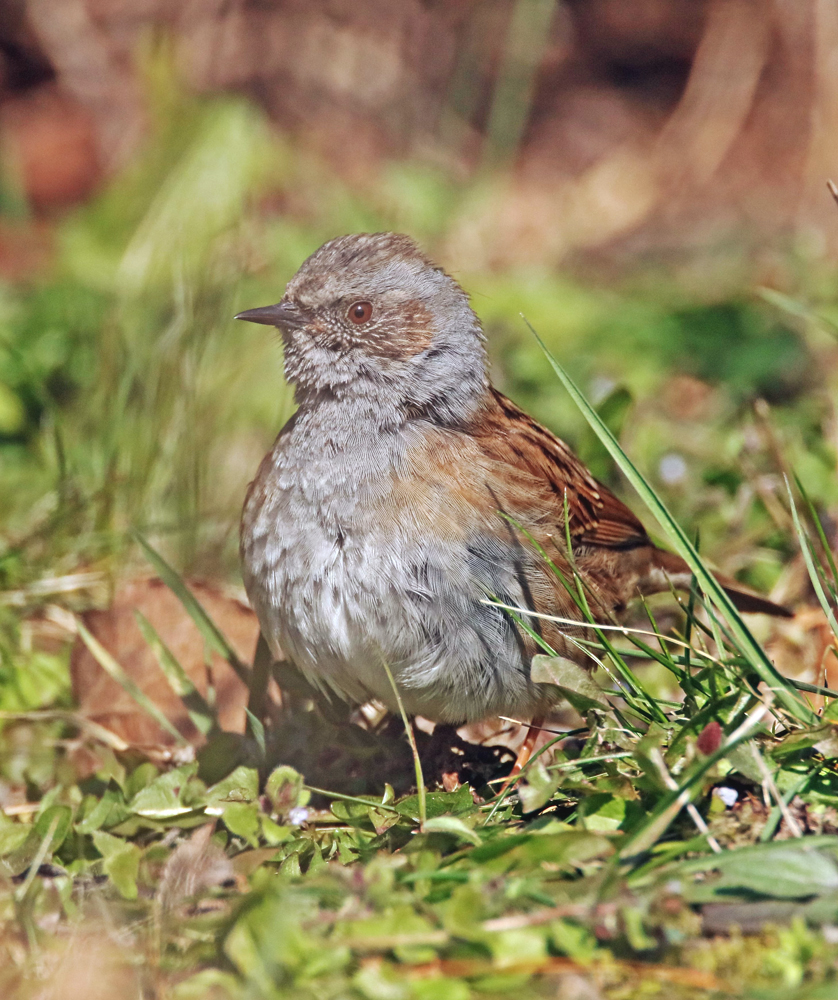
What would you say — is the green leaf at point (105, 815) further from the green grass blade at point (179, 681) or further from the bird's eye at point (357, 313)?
the bird's eye at point (357, 313)

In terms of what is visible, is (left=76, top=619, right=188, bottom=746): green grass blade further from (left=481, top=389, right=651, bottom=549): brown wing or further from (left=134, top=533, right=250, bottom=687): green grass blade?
(left=481, top=389, right=651, bottom=549): brown wing

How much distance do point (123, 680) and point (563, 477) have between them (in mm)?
1519

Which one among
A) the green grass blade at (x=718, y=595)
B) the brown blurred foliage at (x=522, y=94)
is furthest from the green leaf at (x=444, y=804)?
the brown blurred foliage at (x=522, y=94)

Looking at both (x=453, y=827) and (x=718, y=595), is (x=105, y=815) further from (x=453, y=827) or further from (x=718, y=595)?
(x=718, y=595)

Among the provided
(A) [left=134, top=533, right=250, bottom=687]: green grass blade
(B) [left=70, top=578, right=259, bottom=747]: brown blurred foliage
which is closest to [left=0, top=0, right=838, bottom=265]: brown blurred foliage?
(B) [left=70, top=578, right=259, bottom=747]: brown blurred foliage

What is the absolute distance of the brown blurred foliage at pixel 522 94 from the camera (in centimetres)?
857

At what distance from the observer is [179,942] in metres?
2.40

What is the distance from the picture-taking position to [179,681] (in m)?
3.58

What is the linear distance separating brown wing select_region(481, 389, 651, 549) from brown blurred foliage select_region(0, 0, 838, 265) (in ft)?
15.1

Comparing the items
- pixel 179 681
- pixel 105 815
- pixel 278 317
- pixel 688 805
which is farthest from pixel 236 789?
pixel 278 317

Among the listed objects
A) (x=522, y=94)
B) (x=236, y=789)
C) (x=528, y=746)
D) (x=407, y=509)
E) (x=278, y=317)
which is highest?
(x=522, y=94)

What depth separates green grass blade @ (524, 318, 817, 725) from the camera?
2.58m

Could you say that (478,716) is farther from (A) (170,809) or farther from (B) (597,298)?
(B) (597,298)

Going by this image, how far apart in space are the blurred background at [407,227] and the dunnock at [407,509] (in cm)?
82
